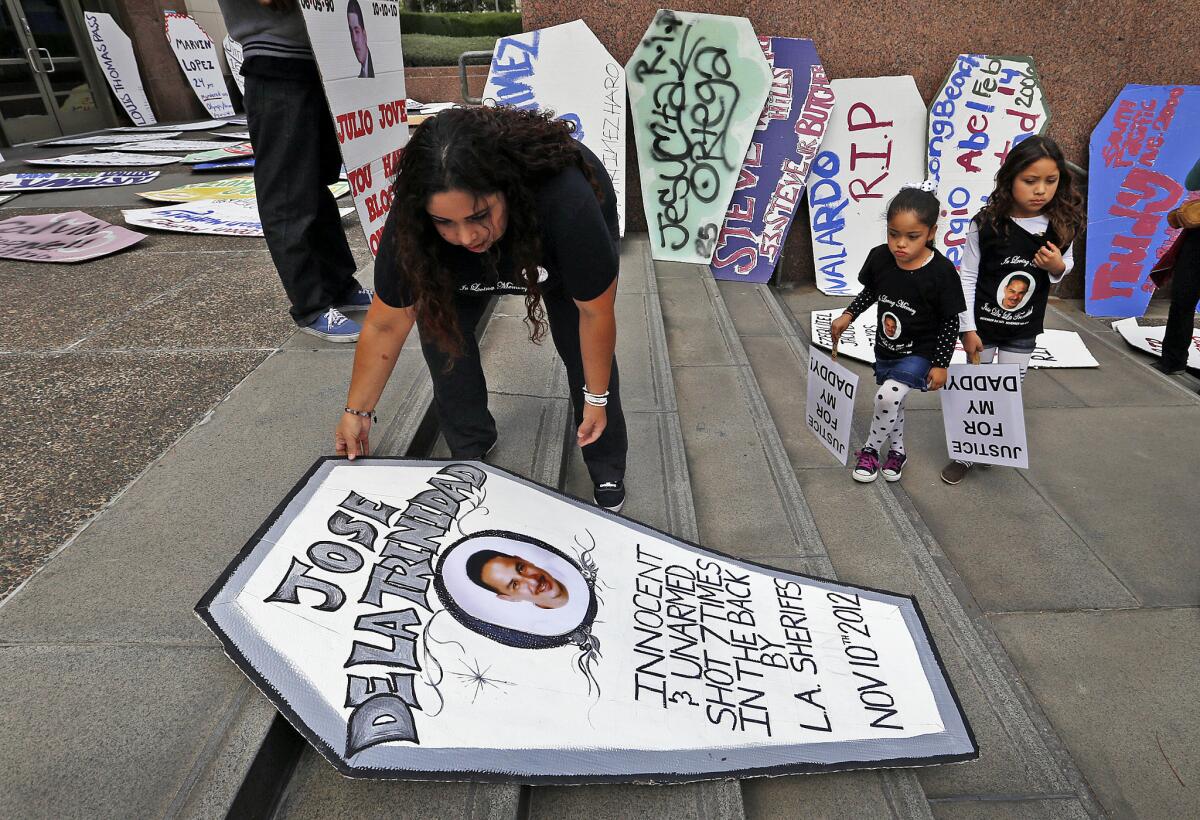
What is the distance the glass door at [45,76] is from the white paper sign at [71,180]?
3676 millimetres

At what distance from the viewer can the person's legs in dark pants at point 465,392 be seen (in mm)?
2006

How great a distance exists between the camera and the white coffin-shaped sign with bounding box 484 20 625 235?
455cm

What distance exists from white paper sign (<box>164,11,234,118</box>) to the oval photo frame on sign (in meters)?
Result: 13.1

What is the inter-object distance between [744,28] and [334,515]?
424cm

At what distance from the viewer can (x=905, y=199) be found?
7.10ft

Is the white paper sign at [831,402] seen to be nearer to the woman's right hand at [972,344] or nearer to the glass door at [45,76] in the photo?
the woman's right hand at [972,344]

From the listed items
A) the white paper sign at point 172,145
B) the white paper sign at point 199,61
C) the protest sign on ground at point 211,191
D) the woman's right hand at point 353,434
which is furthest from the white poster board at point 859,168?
the white paper sign at point 199,61

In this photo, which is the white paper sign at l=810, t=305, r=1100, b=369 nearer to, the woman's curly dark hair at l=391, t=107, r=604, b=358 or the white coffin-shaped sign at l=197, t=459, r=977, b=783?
the white coffin-shaped sign at l=197, t=459, r=977, b=783

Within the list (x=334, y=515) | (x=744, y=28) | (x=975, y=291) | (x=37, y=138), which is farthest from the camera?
(x=37, y=138)

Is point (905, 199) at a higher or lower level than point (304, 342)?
higher

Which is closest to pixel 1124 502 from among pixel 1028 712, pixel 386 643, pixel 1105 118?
pixel 1028 712

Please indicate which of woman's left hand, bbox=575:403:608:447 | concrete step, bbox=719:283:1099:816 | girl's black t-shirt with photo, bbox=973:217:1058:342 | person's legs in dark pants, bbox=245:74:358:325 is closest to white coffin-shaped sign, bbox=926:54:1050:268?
concrete step, bbox=719:283:1099:816

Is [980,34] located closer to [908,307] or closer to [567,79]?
[567,79]

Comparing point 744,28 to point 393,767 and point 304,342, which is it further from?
point 393,767
